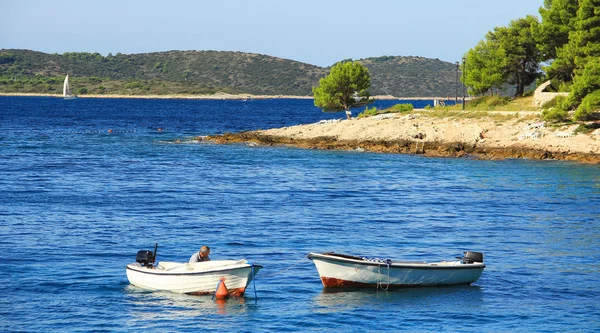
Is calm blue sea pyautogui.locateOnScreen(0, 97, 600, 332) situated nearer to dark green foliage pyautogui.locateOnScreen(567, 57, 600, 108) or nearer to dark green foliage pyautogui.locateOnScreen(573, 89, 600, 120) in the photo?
dark green foliage pyautogui.locateOnScreen(573, 89, 600, 120)

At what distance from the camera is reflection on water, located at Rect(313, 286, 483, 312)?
79.2 feet

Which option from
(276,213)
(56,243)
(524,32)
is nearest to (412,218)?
(276,213)

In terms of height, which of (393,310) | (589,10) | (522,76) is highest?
(589,10)

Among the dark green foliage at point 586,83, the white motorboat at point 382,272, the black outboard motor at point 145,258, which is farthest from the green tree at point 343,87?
the black outboard motor at point 145,258

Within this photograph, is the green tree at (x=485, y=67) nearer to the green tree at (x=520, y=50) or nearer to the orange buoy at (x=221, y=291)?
the green tree at (x=520, y=50)

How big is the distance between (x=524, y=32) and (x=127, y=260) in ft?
199

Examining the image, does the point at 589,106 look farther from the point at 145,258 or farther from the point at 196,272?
the point at 196,272

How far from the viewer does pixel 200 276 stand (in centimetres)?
2392

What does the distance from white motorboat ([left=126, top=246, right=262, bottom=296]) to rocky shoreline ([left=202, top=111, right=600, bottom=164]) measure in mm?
40563

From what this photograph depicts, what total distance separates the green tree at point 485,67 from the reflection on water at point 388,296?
189 feet

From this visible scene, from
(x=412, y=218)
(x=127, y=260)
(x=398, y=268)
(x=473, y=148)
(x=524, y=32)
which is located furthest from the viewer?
(x=524, y=32)

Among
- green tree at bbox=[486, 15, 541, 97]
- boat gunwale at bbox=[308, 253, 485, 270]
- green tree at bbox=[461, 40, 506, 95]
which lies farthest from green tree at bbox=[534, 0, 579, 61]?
boat gunwale at bbox=[308, 253, 485, 270]

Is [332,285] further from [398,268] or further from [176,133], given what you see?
[176,133]

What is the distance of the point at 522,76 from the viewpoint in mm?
82688
